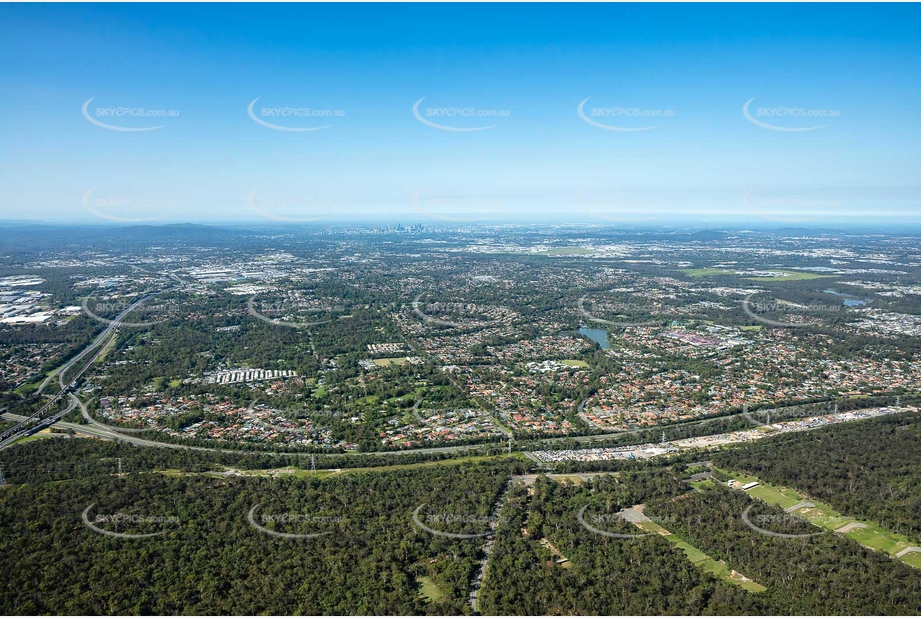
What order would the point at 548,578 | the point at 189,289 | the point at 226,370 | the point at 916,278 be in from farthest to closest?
the point at 916,278, the point at 189,289, the point at 226,370, the point at 548,578

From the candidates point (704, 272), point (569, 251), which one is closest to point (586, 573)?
point (704, 272)

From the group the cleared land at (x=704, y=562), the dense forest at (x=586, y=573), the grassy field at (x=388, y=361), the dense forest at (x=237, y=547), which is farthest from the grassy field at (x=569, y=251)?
the cleared land at (x=704, y=562)

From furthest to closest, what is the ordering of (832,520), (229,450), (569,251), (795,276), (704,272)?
(569,251), (704,272), (795,276), (229,450), (832,520)

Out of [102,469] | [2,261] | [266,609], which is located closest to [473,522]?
[266,609]

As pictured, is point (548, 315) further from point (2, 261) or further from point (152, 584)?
point (2, 261)

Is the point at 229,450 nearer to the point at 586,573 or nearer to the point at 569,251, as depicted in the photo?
the point at 586,573
